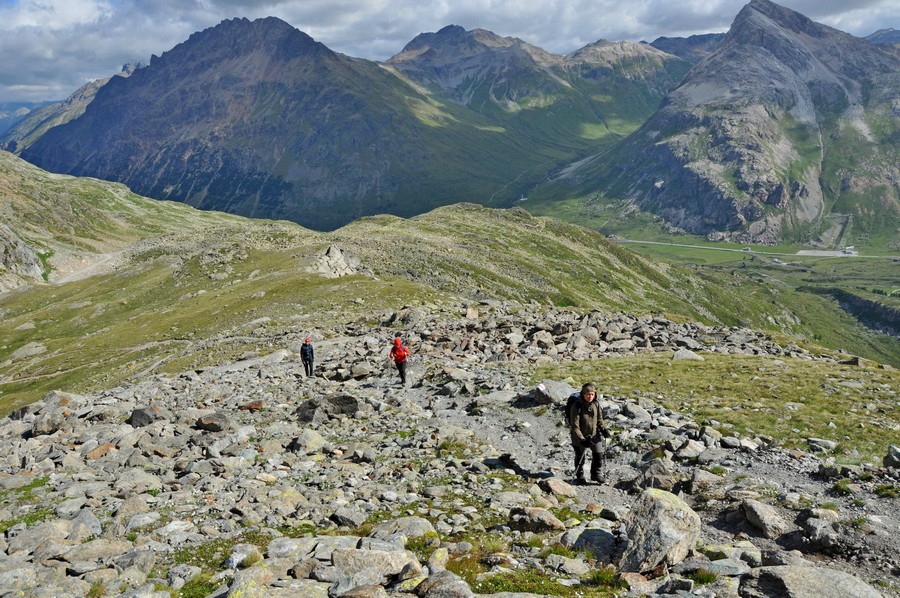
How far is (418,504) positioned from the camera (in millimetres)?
17031

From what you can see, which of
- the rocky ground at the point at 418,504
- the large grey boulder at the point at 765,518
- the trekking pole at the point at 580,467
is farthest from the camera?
the trekking pole at the point at 580,467

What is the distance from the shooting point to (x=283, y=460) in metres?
21.8

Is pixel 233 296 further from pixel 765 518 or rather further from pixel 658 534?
pixel 765 518

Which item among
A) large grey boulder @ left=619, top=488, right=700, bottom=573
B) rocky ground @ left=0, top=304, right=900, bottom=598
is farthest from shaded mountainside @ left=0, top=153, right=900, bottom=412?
large grey boulder @ left=619, top=488, right=700, bottom=573

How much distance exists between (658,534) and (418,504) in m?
7.65

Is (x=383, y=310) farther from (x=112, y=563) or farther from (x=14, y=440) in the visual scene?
(x=112, y=563)

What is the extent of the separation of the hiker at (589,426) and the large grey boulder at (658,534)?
206 inches

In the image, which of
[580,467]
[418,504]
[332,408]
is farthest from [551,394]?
[418,504]

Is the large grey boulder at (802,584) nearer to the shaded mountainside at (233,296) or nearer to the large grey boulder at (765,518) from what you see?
the large grey boulder at (765,518)

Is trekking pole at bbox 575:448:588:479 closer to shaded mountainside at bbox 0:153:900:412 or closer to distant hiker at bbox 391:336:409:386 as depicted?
distant hiker at bbox 391:336:409:386

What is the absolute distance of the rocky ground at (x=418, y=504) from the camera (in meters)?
12.0

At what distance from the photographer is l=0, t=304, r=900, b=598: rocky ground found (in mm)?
11992

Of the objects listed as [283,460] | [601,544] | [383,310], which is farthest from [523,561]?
[383,310]

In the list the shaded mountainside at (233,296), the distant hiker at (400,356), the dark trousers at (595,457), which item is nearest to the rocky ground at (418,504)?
the dark trousers at (595,457)
